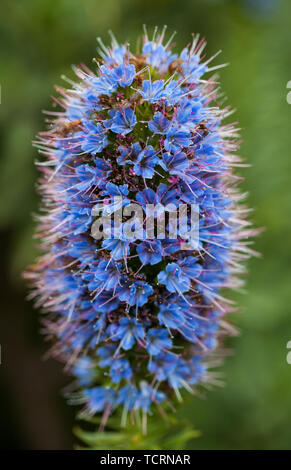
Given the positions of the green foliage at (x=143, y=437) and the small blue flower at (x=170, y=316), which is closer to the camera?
the small blue flower at (x=170, y=316)

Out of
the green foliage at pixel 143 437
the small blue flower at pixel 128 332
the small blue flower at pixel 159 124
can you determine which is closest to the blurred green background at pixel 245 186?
the green foliage at pixel 143 437

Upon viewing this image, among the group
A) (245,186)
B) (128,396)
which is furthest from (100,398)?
(245,186)

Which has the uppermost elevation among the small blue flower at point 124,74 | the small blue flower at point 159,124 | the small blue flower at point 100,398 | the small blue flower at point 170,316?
the small blue flower at point 124,74

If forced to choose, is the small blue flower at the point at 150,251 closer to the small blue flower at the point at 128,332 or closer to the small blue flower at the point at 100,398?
the small blue flower at the point at 128,332

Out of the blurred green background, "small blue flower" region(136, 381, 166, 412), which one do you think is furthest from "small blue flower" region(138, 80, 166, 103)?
the blurred green background

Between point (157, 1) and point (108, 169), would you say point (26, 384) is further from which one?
point (157, 1)
